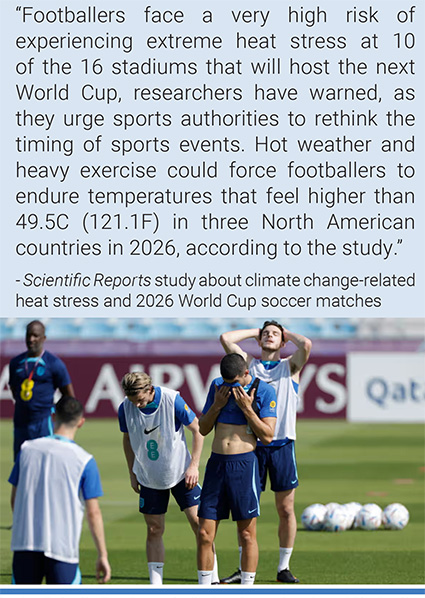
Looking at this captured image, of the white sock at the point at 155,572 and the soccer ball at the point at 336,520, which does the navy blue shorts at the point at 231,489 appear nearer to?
the white sock at the point at 155,572

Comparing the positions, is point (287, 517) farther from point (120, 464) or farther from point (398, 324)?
point (398, 324)

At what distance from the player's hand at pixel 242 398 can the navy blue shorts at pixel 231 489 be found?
0.42 meters

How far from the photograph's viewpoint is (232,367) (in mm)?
9758

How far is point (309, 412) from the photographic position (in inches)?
1359

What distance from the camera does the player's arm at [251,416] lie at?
9.86 meters

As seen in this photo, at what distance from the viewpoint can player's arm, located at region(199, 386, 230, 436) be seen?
9859 mm

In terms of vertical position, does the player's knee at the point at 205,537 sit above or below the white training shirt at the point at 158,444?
below

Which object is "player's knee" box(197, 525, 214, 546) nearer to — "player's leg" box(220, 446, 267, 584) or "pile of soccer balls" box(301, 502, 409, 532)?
"player's leg" box(220, 446, 267, 584)

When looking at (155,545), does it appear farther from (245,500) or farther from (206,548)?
(245,500)

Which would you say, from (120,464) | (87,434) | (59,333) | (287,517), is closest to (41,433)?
(287,517)

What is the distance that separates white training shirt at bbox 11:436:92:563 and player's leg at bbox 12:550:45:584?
2.8 inches

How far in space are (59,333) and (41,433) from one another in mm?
26197


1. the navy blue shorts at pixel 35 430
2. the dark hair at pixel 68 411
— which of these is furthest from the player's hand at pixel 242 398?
the navy blue shorts at pixel 35 430

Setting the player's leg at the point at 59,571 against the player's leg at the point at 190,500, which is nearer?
the player's leg at the point at 59,571
